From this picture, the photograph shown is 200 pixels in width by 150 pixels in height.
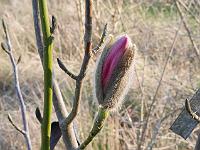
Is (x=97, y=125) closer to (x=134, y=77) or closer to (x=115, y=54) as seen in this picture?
(x=115, y=54)

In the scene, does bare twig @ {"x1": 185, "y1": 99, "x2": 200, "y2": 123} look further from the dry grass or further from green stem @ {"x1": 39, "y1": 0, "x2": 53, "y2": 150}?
Result: the dry grass

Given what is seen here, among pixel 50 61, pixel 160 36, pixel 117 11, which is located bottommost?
pixel 160 36

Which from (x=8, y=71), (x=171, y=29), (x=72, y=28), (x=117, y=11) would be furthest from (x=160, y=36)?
(x=117, y=11)

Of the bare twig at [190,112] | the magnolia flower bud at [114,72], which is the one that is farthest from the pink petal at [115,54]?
the bare twig at [190,112]

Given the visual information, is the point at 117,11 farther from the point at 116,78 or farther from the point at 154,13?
the point at 154,13

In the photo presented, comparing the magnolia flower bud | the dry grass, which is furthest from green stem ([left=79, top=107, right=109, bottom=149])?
the dry grass

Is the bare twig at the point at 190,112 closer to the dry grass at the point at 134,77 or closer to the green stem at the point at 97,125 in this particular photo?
the green stem at the point at 97,125

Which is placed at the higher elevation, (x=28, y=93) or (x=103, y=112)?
(x=103, y=112)

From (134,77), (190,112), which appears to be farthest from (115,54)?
(134,77)
